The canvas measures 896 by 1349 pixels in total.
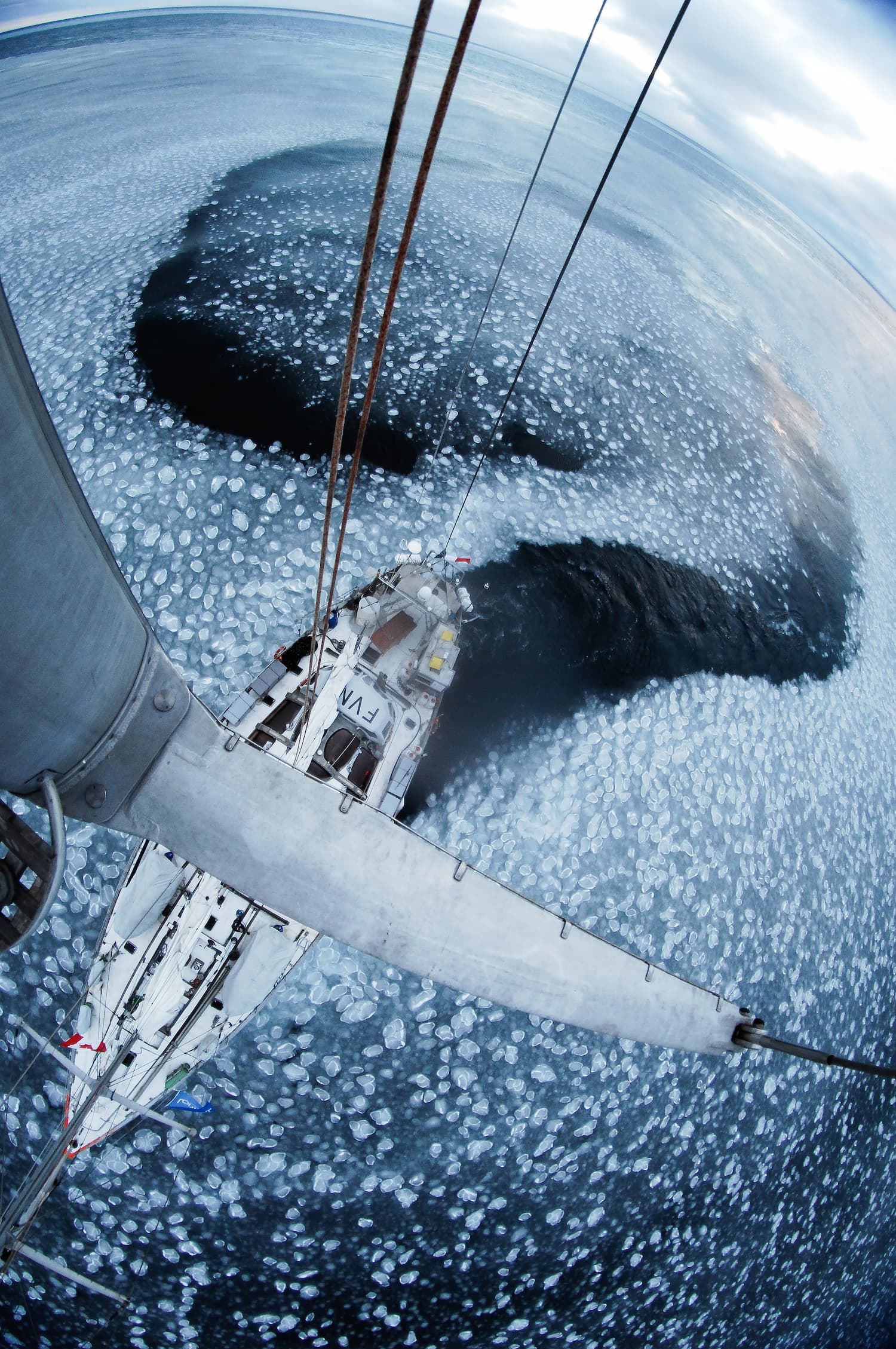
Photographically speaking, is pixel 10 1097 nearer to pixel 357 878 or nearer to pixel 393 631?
pixel 357 878

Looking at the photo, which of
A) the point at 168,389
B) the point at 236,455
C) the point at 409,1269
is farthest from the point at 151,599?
the point at 409,1269

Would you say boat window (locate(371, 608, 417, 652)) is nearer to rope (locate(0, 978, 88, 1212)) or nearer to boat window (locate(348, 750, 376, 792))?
boat window (locate(348, 750, 376, 792))

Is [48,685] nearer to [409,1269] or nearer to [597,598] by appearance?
[409,1269]

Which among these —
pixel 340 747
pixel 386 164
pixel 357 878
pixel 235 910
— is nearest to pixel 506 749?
pixel 340 747

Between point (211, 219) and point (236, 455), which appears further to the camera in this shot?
point (211, 219)

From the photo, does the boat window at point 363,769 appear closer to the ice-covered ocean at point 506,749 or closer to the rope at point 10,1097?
the ice-covered ocean at point 506,749

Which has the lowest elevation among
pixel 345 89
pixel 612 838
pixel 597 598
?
pixel 612 838
